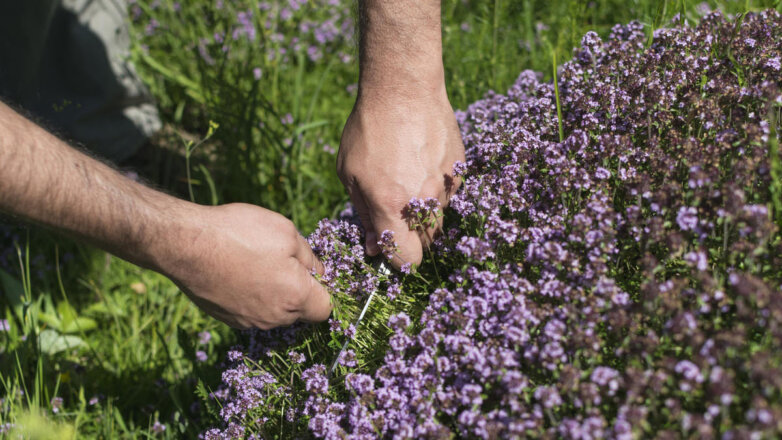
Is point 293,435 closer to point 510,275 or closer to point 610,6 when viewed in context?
point 510,275

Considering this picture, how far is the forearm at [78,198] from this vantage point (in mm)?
1817

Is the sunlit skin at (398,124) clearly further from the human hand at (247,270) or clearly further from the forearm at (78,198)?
the forearm at (78,198)

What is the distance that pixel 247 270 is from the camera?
2.12 m

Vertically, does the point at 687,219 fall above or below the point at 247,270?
above

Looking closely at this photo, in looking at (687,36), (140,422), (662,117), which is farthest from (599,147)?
(140,422)

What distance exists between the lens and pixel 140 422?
2.97 meters

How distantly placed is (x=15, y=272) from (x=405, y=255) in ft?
9.26

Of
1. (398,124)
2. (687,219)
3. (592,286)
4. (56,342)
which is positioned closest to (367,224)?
(398,124)

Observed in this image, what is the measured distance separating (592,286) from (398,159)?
0.89 meters

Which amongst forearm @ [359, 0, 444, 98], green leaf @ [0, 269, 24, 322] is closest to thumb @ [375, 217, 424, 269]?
forearm @ [359, 0, 444, 98]

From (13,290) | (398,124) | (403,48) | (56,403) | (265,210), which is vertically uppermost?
(403,48)

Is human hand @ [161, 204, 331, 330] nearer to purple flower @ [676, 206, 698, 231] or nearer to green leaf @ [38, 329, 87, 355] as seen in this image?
purple flower @ [676, 206, 698, 231]

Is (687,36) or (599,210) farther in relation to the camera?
(687,36)

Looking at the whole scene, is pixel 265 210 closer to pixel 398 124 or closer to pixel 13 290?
pixel 398 124
